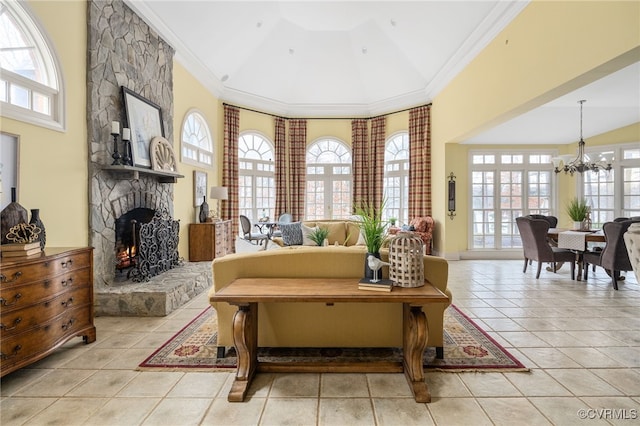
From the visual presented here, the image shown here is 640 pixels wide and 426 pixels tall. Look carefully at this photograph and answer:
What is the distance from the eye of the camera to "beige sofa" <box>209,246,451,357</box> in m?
2.53

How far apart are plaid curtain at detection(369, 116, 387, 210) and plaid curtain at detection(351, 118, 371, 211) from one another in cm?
14

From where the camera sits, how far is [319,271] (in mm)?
2529

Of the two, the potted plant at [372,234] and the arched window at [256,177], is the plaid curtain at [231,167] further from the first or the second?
the potted plant at [372,234]

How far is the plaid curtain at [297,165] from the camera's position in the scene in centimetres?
828

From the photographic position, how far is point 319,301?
6.50 feet

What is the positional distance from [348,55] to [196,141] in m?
3.99

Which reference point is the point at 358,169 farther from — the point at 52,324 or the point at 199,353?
the point at 52,324

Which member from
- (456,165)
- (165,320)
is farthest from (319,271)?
(456,165)

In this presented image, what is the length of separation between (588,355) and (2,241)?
4704 mm

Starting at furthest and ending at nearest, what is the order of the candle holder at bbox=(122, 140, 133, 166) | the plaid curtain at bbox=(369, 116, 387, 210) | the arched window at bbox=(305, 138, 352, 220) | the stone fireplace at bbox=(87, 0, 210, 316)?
the arched window at bbox=(305, 138, 352, 220) < the plaid curtain at bbox=(369, 116, 387, 210) < the candle holder at bbox=(122, 140, 133, 166) < the stone fireplace at bbox=(87, 0, 210, 316)

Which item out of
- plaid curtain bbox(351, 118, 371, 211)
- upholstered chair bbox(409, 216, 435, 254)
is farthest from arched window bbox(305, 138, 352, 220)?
upholstered chair bbox(409, 216, 435, 254)

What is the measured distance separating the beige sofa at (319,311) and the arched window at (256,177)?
17.8 ft

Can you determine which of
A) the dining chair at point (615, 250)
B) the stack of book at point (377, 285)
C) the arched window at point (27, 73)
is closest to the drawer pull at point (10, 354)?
the arched window at point (27, 73)

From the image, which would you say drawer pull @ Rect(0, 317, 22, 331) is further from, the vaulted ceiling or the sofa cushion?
the sofa cushion
